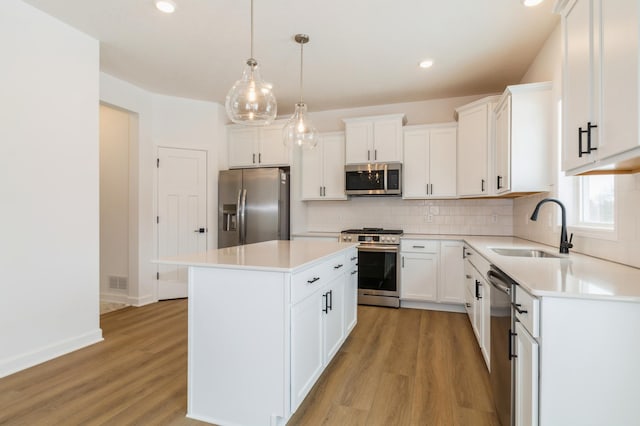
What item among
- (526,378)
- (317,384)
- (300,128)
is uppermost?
(300,128)

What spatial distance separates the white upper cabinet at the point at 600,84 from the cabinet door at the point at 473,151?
6.17 ft

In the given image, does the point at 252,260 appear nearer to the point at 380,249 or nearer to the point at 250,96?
the point at 250,96

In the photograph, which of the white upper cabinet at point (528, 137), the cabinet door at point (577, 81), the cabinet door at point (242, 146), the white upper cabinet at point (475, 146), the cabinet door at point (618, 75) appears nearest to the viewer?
→ the cabinet door at point (618, 75)

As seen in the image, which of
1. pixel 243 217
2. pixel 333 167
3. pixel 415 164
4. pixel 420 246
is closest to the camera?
pixel 420 246

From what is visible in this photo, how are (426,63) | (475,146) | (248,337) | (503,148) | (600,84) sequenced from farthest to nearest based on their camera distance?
(475,146) → (426,63) → (503,148) → (248,337) → (600,84)

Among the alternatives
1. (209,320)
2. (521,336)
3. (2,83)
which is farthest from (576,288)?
(2,83)

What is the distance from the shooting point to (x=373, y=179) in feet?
14.4

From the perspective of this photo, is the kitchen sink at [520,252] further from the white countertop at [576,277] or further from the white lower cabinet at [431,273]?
the white lower cabinet at [431,273]

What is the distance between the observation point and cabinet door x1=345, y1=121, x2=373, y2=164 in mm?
4438

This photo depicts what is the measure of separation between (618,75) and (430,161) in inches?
119

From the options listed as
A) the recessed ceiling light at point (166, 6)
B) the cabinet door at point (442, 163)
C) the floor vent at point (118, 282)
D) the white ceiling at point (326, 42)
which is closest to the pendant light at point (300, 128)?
the white ceiling at point (326, 42)

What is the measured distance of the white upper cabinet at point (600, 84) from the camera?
1214 mm

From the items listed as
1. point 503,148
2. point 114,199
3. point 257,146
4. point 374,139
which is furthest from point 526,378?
point 114,199

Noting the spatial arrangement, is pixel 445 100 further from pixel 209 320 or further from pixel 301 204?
pixel 209 320
